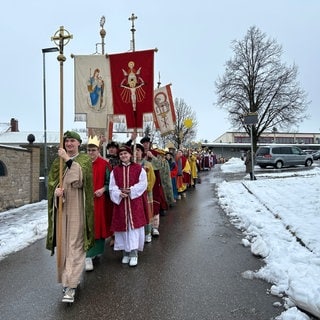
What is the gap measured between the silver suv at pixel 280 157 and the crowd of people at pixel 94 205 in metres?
23.1

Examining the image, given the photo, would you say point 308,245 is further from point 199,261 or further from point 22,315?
point 22,315

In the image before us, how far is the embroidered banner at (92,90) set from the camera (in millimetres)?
8688

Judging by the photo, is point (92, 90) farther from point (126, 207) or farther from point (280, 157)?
point (280, 157)

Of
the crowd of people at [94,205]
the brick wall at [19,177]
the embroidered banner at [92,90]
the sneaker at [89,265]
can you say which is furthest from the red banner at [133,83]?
the brick wall at [19,177]

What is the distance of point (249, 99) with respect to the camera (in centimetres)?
3616

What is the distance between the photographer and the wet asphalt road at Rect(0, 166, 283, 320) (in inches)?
155

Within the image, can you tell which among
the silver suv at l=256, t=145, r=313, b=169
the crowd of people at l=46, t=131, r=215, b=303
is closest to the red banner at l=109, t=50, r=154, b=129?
the crowd of people at l=46, t=131, r=215, b=303

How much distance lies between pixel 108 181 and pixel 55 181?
4.27ft

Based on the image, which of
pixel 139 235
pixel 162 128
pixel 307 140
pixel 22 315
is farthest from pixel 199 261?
pixel 307 140

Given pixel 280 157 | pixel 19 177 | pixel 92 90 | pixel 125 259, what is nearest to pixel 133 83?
pixel 92 90

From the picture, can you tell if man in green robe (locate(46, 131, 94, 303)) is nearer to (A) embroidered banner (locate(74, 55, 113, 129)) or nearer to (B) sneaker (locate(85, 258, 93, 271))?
(B) sneaker (locate(85, 258, 93, 271))

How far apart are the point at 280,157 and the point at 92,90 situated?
77.5 ft

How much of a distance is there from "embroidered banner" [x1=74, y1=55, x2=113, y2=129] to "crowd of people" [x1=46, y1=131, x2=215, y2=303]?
137 cm

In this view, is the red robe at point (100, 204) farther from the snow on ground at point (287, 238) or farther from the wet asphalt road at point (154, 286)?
the snow on ground at point (287, 238)
